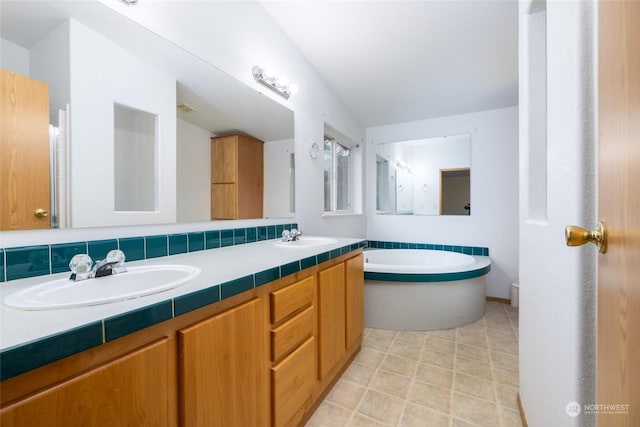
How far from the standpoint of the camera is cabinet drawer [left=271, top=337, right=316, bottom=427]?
3.49 feet

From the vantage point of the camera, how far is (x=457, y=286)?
247 cm

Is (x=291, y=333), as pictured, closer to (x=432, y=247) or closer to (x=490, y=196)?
(x=432, y=247)

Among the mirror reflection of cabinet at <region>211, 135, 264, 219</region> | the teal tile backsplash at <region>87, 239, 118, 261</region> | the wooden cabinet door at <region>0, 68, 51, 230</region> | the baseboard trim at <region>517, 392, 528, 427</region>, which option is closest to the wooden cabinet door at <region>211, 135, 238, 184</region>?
the mirror reflection of cabinet at <region>211, 135, 264, 219</region>

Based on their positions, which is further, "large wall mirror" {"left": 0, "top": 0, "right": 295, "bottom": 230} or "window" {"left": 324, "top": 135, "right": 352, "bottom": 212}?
"window" {"left": 324, "top": 135, "right": 352, "bottom": 212}

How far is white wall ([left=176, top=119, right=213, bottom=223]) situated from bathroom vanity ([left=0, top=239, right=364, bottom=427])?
236 millimetres

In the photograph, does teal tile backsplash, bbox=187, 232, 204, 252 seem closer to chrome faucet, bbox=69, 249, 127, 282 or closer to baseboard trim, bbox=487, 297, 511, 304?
chrome faucet, bbox=69, 249, 127, 282

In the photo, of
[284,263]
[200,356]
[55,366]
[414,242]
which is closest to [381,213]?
[414,242]

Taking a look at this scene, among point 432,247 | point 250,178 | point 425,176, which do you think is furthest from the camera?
point 425,176

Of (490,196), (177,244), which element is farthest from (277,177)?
(490,196)

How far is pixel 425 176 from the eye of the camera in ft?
12.2

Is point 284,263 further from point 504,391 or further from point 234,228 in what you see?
point 504,391

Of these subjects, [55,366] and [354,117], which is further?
[354,117]

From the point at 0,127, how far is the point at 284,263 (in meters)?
0.99

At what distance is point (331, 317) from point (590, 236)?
49.0 inches
